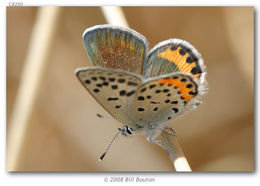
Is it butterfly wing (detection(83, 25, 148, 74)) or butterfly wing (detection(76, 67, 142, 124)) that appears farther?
butterfly wing (detection(83, 25, 148, 74))

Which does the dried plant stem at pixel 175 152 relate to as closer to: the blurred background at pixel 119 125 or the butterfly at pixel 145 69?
the butterfly at pixel 145 69

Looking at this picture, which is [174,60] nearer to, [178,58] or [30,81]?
[178,58]

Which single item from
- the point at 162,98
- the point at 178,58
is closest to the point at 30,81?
the point at 162,98

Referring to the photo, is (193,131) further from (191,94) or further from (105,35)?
(105,35)

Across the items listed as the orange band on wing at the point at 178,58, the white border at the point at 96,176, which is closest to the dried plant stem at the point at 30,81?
the white border at the point at 96,176

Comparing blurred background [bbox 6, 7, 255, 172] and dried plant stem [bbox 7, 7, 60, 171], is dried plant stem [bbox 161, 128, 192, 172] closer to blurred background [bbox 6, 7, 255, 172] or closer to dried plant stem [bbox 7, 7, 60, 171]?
blurred background [bbox 6, 7, 255, 172]

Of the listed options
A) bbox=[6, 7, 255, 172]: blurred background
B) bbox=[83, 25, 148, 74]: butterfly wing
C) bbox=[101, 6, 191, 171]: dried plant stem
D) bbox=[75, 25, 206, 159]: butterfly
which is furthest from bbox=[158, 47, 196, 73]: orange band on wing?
bbox=[6, 7, 255, 172]: blurred background
